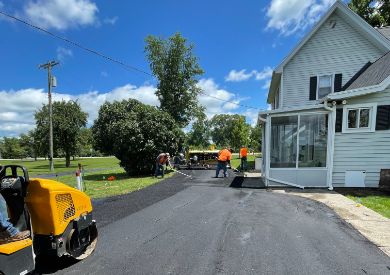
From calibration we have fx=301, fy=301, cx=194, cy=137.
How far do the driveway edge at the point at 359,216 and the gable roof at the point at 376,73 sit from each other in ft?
16.1

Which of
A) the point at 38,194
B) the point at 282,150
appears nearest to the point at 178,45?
the point at 282,150

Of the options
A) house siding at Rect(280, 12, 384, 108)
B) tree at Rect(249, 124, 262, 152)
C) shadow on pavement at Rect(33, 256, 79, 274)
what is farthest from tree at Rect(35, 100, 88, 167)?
shadow on pavement at Rect(33, 256, 79, 274)

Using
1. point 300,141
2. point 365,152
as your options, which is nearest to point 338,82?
point 365,152

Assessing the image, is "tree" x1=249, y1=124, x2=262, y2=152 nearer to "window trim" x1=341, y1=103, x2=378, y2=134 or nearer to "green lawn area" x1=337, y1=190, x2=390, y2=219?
"window trim" x1=341, y1=103, x2=378, y2=134

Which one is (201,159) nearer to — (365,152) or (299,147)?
(299,147)

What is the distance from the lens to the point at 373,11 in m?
28.2

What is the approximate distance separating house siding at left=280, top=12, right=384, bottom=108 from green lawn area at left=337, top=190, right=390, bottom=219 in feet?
22.1

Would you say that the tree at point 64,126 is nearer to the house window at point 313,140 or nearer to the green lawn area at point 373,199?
the house window at point 313,140

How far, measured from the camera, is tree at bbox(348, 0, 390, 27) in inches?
1072

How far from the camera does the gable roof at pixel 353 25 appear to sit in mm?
15492

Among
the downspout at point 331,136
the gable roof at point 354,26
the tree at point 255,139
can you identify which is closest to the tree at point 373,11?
the gable roof at point 354,26

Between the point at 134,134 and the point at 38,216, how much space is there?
49.0 ft

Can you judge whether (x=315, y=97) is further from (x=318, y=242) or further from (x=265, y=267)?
(x=265, y=267)

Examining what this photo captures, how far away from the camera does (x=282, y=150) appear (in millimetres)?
13117
